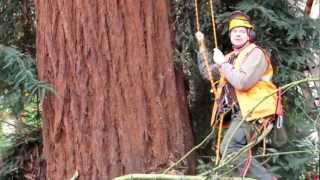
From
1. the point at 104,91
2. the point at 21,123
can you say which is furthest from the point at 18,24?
the point at 104,91

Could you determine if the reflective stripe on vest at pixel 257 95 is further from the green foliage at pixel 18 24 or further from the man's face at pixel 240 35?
the green foliage at pixel 18 24

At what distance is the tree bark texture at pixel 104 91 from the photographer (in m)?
4.29

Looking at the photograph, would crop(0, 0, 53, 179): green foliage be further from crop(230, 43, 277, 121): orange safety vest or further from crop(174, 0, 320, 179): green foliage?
crop(230, 43, 277, 121): orange safety vest

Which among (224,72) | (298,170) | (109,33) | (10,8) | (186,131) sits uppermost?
(10,8)

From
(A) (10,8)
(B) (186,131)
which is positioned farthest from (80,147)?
(A) (10,8)

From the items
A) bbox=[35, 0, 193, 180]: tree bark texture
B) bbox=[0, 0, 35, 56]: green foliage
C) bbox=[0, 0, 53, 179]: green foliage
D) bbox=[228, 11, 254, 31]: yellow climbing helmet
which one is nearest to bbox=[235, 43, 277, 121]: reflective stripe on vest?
bbox=[228, 11, 254, 31]: yellow climbing helmet

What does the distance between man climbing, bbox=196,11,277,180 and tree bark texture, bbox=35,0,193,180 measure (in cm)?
38

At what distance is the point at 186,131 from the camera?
15.0ft

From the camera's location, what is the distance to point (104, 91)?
429cm

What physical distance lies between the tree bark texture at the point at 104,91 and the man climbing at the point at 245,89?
1.25ft

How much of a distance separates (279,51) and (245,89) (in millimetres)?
854

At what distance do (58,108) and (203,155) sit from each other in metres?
1.22

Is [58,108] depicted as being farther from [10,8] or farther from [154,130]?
Result: [10,8]

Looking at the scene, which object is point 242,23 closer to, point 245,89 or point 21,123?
point 245,89
